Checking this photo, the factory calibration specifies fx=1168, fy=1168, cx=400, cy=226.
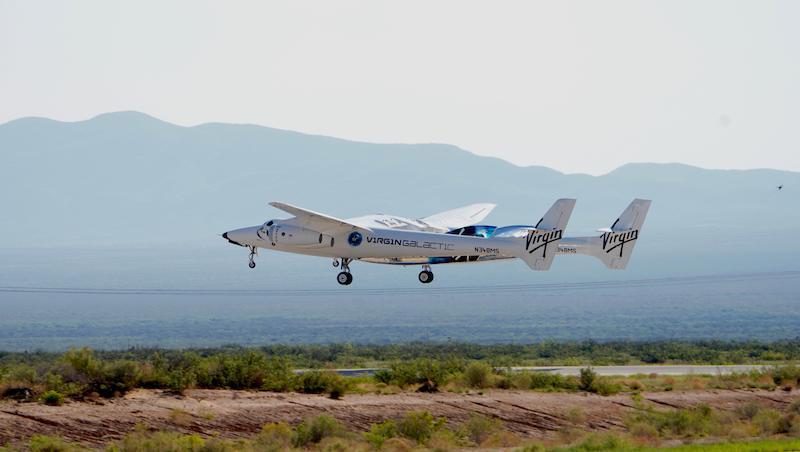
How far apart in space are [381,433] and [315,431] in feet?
7.94

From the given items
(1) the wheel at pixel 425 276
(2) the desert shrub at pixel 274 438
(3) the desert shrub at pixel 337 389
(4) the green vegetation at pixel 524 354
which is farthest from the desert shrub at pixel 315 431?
(4) the green vegetation at pixel 524 354

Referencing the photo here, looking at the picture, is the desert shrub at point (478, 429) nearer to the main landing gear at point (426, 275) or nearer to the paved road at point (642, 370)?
the main landing gear at point (426, 275)

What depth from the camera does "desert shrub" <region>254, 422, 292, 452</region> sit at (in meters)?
34.7

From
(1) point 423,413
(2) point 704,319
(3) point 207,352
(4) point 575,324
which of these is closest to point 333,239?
(1) point 423,413

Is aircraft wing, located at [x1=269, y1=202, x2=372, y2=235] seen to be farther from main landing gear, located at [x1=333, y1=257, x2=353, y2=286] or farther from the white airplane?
main landing gear, located at [x1=333, y1=257, x2=353, y2=286]

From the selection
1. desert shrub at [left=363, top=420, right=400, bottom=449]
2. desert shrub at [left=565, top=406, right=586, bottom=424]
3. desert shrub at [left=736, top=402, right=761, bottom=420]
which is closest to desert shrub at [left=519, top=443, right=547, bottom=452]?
desert shrub at [left=363, top=420, right=400, bottom=449]

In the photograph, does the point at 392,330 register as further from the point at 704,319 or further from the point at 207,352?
the point at 207,352

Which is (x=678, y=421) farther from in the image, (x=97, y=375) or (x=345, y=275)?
(x=97, y=375)

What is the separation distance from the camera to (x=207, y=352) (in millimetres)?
73750

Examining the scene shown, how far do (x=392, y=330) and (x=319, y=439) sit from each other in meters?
115

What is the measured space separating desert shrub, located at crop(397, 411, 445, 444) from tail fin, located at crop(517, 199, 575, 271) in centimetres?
940

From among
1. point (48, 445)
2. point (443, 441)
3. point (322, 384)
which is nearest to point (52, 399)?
point (48, 445)

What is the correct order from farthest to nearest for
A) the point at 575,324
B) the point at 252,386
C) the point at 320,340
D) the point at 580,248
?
the point at 575,324
the point at 320,340
the point at 580,248
the point at 252,386

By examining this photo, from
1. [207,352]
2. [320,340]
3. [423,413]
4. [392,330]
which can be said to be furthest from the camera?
[392,330]
